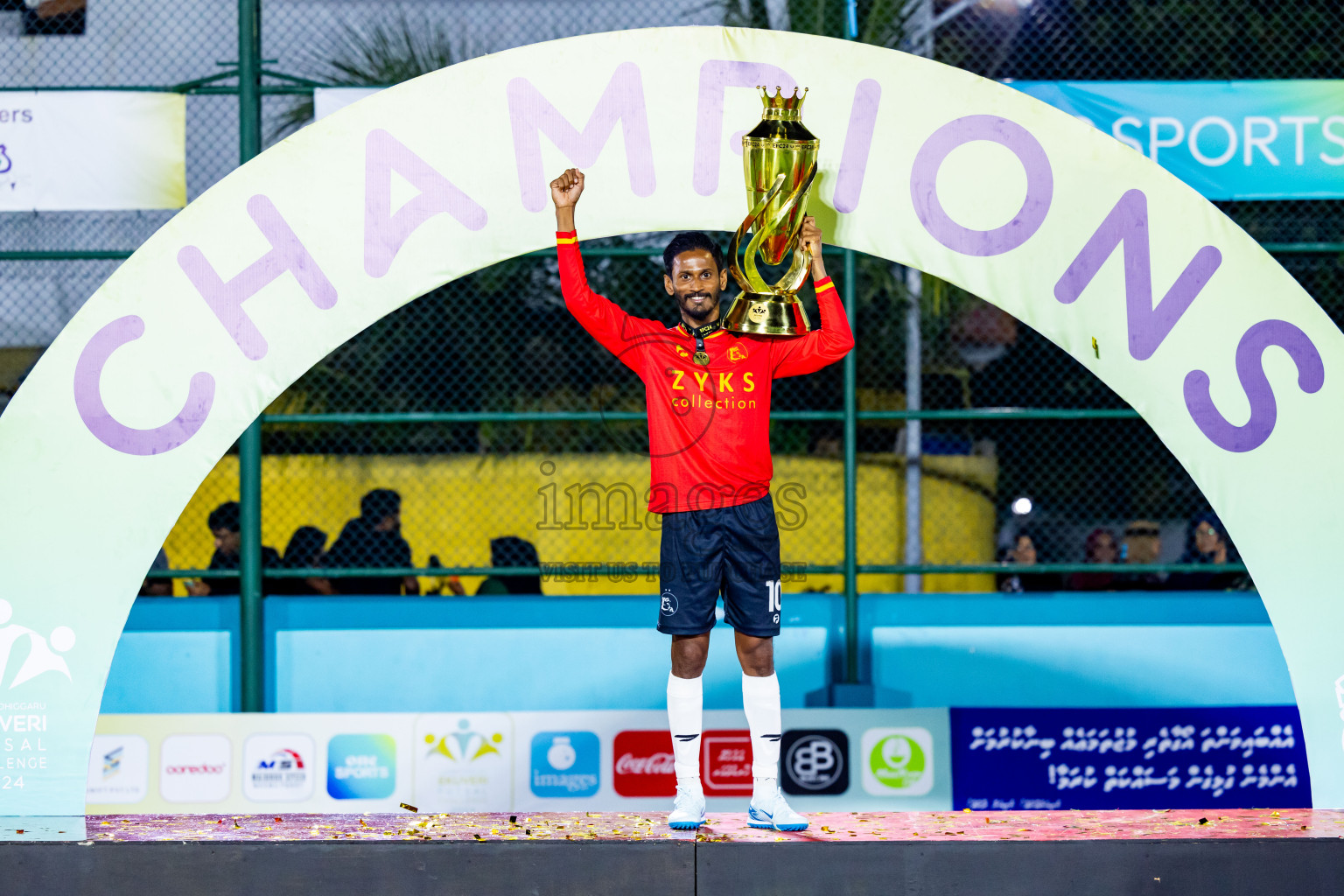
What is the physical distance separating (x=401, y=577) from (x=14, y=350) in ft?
7.60

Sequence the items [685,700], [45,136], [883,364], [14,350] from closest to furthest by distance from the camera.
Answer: [685,700] → [45,136] → [14,350] → [883,364]

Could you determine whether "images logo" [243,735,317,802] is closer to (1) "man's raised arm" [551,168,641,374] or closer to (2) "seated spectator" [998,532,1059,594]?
(1) "man's raised arm" [551,168,641,374]

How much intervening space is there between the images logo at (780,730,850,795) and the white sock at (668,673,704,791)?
1.81m

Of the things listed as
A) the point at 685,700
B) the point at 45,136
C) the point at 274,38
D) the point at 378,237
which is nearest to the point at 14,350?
the point at 45,136

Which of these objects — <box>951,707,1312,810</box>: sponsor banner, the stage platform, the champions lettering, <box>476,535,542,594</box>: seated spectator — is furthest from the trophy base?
<box>476,535,542,594</box>: seated spectator

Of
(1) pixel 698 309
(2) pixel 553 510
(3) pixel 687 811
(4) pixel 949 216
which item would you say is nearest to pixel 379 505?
(2) pixel 553 510

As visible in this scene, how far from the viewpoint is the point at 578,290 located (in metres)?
4.03

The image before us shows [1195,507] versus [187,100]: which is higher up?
[187,100]

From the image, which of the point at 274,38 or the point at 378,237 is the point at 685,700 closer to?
the point at 378,237

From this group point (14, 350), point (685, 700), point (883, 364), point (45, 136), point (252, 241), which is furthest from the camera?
point (883, 364)

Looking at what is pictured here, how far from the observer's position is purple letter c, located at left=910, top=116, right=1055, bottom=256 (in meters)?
4.59

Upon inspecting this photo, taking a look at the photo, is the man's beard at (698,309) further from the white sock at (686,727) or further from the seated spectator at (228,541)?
the seated spectator at (228,541)

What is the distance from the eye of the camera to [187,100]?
6199 mm

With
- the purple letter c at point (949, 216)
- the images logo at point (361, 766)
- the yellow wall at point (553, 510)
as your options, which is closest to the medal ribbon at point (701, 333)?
the purple letter c at point (949, 216)
